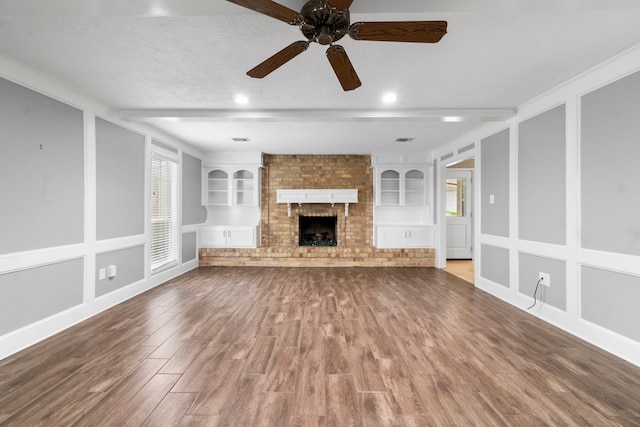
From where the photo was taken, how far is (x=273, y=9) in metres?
1.37

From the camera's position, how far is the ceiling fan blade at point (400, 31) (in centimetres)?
143

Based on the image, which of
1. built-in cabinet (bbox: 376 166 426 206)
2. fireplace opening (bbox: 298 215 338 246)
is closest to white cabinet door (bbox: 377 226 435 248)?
built-in cabinet (bbox: 376 166 426 206)

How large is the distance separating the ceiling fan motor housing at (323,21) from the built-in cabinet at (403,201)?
15.5 ft

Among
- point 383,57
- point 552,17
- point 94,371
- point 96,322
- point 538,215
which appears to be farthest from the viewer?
point 538,215

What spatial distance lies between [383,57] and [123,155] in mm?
3371

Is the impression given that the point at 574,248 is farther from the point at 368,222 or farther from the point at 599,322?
the point at 368,222

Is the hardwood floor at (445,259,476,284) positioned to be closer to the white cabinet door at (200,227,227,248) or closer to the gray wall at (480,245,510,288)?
the gray wall at (480,245,510,288)

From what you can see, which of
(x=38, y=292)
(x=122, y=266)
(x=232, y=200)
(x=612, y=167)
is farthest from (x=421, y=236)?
(x=38, y=292)

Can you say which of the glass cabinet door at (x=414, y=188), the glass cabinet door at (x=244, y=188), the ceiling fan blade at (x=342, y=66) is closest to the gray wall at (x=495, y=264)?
the glass cabinet door at (x=414, y=188)

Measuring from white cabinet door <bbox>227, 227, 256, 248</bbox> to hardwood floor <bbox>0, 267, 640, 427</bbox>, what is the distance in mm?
2533

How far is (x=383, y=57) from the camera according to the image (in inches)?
89.6

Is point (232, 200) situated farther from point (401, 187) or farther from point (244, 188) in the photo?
point (401, 187)

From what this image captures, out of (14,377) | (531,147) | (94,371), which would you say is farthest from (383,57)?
(14,377)

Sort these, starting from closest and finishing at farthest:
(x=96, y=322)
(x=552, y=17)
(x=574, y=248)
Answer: (x=552, y=17) < (x=574, y=248) < (x=96, y=322)
